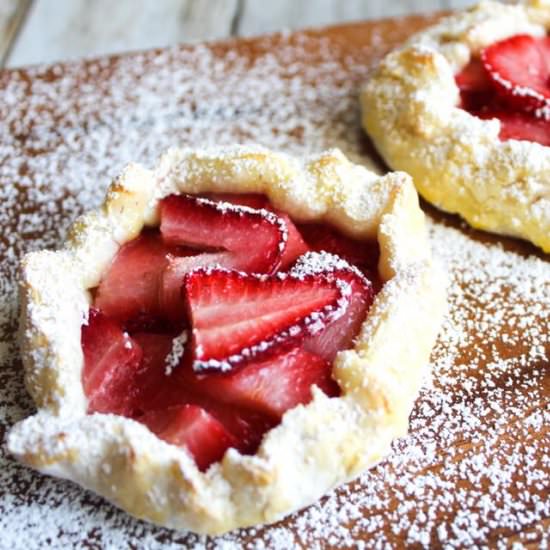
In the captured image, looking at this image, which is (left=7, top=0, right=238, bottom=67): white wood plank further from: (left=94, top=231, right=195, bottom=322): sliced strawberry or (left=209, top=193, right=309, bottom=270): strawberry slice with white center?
(left=94, top=231, right=195, bottom=322): sliced strawberry

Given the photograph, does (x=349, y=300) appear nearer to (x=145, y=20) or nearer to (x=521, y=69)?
(x=521, y=69)

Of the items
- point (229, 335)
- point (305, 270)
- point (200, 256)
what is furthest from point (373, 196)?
point (229, 335)

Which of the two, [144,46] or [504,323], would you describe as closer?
[504,323]

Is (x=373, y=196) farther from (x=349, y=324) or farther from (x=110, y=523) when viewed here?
(x=110, y=523)

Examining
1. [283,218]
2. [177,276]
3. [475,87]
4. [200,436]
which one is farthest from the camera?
[475,87]

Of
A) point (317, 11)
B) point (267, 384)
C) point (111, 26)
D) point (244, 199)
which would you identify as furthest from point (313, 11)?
point (267, 384)

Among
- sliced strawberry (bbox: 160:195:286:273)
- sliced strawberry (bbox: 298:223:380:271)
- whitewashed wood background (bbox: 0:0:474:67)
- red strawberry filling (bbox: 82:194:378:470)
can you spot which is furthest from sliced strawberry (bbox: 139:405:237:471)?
whitewashed wood background (bbox: 0:0:474:67)
